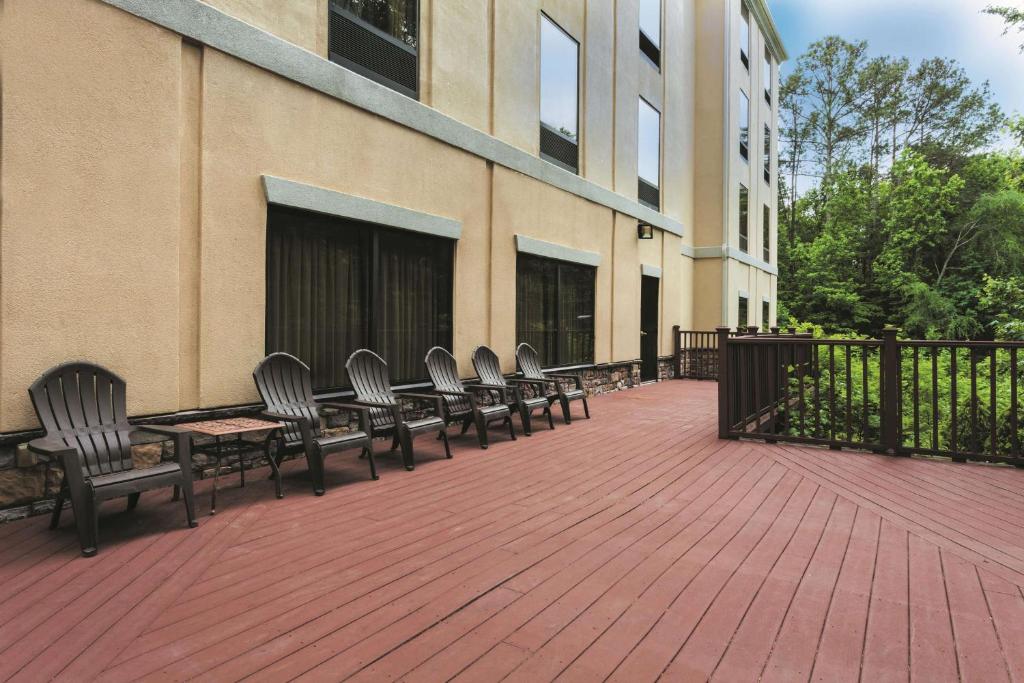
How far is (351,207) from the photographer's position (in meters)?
5.18

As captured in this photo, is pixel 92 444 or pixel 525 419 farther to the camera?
pixel 525 419

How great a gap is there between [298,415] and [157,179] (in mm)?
1873

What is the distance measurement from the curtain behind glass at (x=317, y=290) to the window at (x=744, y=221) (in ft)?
44.4

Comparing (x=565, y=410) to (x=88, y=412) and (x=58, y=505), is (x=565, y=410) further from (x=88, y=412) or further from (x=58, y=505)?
(x=58, y=505)

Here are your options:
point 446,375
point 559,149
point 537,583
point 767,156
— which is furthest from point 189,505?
point 767,156

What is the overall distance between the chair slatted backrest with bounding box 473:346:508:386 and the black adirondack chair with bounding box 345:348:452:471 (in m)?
1.28

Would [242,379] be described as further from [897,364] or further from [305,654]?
[897,364]

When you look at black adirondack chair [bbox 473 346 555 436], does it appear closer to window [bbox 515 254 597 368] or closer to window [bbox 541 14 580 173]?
window [bbox 515 254 597 368]

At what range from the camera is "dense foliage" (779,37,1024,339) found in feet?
71.1

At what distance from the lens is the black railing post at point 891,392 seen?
4988mm

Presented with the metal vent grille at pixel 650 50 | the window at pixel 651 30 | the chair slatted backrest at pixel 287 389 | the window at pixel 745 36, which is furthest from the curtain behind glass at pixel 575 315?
the window at pixel 745 36

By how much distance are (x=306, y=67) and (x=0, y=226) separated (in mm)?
2586

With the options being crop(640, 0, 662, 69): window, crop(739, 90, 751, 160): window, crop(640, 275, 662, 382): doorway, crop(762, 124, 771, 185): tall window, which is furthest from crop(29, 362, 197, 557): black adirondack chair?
crop(762, 124, 771, 185): tall window

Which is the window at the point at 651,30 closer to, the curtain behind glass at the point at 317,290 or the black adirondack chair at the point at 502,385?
the black adirondack chair at the point at 502,385
